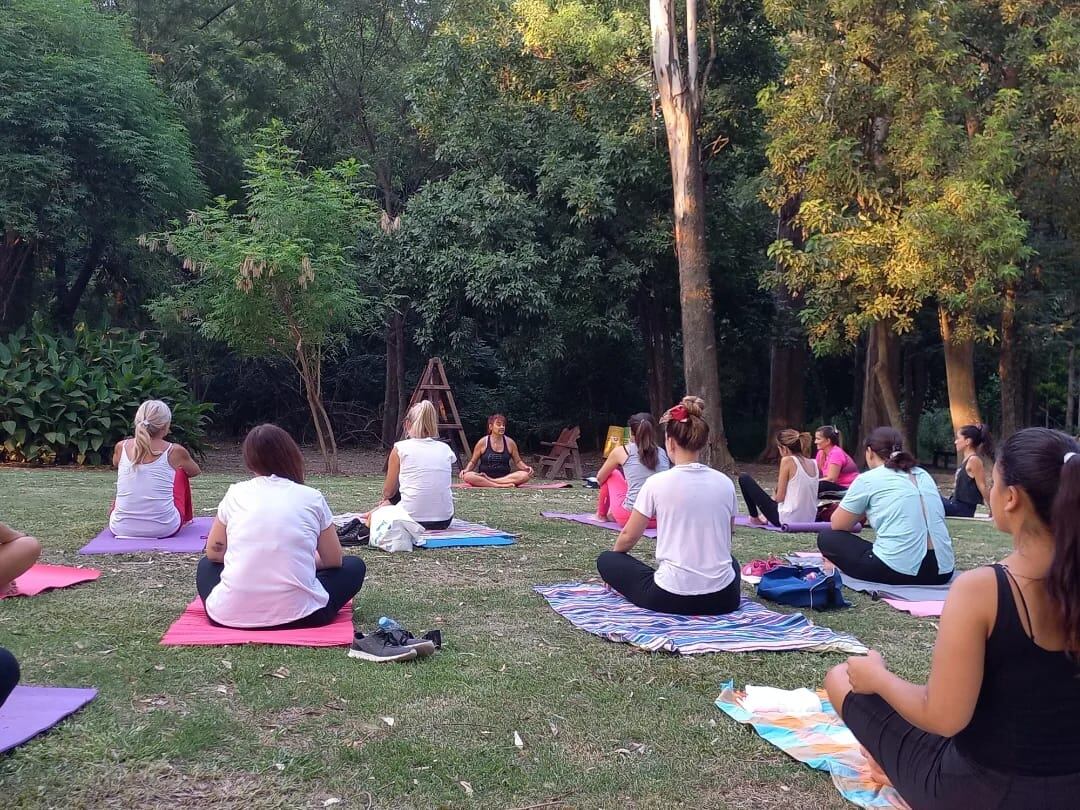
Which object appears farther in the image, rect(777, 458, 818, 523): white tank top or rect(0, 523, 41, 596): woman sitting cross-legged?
rect(777, 458, 818, 523): white tank top

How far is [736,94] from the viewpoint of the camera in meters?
17.0

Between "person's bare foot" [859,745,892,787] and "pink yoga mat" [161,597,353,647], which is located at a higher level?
"pink yoga mat" [161,597,353,647]

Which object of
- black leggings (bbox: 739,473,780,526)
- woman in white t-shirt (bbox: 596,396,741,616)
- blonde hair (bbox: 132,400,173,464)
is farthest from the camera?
black leggings (bbox: 739,473,780,526)

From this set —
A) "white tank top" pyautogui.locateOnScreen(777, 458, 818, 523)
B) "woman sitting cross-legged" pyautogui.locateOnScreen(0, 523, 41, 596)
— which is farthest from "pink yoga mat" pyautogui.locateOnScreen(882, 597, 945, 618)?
"woman sitting cross-legged" pyautogui.locateOnScreen(0, 523, 41, 596)

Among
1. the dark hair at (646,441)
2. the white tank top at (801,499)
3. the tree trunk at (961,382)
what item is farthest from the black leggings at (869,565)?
the tree trunk at (961,382)

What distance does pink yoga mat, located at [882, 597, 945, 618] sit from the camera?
5.82 meters

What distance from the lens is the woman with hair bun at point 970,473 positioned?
8.76m

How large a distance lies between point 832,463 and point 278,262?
8144mm

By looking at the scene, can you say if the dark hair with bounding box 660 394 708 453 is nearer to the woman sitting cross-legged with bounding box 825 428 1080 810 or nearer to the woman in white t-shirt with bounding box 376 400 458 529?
the woman sitting cross-legged with bounding box 825 428 1080 810

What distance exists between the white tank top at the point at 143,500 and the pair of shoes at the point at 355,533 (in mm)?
1385

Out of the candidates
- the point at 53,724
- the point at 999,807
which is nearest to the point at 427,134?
the point at 53,724

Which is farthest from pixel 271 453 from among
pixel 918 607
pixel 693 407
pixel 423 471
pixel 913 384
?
pixel 913 384

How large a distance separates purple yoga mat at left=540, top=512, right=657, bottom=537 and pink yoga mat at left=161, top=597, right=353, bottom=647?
14.8 ft

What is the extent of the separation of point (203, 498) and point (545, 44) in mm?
10298
